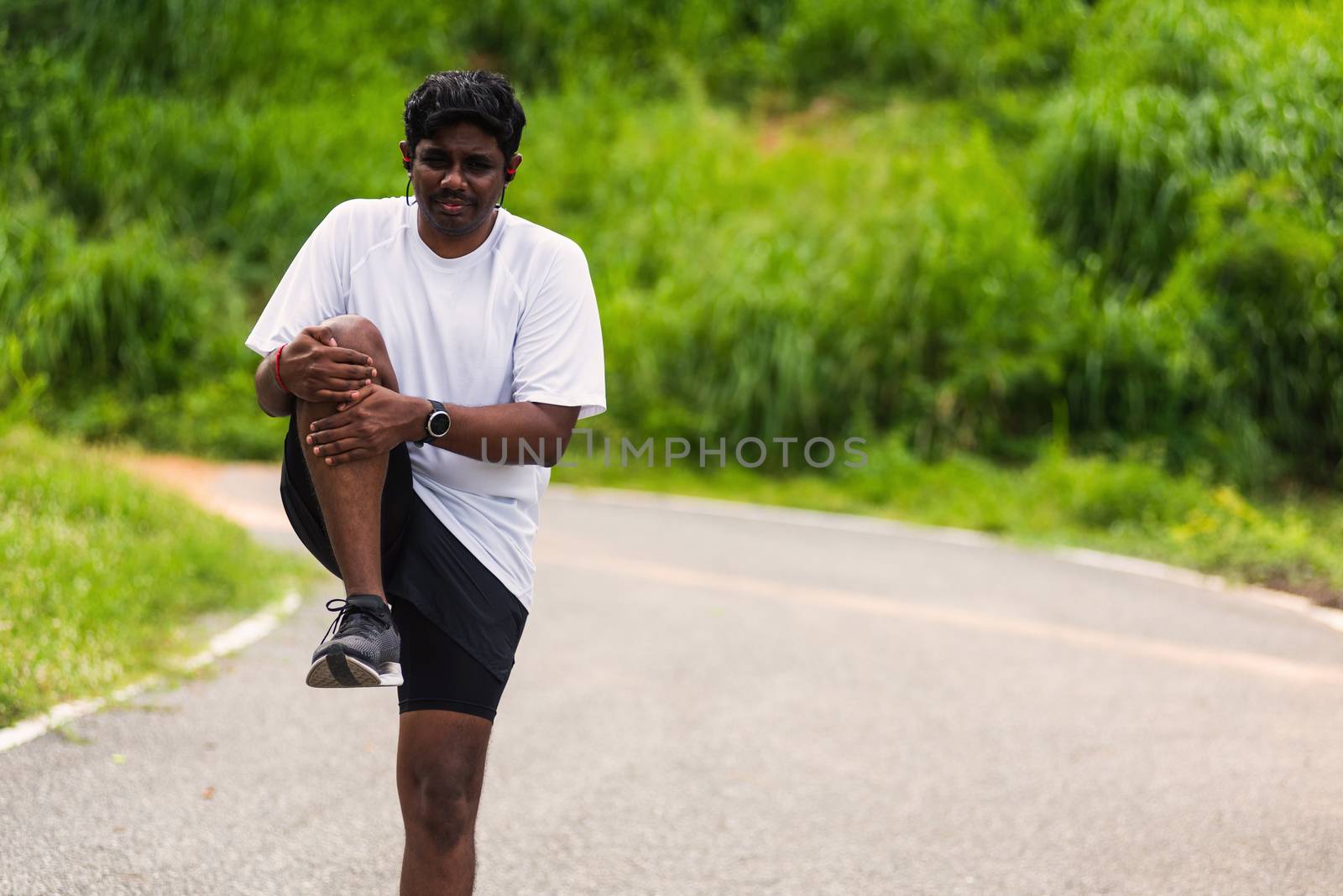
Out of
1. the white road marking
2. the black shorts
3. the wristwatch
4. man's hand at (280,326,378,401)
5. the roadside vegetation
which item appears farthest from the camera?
the roadside vegetation

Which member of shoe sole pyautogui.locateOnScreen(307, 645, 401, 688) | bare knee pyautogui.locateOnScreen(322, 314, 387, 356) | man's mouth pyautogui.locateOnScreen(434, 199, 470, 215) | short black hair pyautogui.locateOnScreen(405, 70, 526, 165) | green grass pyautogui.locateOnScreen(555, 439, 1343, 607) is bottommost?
green grass pyautogui.locateOnScreen(555, 439, 1343, 607)

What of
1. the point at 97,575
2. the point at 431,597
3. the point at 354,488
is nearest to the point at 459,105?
the point at 354,488

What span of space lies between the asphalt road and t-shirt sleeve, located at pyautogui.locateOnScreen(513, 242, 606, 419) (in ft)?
6.33

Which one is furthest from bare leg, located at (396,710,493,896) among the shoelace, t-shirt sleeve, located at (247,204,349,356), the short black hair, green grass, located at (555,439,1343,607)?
green grass, located at (555,439,1343,607)

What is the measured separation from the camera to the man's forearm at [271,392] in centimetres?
306

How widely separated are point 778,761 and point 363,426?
354cm

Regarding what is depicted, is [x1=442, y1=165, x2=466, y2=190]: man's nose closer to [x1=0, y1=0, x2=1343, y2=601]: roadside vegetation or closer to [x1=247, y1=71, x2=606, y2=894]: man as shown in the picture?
[x1=247, y1=71, x2=606, y2=894]: man

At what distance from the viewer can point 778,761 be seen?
6.15m

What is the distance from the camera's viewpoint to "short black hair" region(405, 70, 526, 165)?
125 inches

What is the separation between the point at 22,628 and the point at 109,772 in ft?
4.68

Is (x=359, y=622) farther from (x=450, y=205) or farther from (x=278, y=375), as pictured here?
(x=450, y=205)

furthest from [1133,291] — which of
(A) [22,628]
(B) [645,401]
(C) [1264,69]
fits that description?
(A) [22,628]

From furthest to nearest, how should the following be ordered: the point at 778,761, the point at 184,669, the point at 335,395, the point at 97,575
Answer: the point at 97,575, the point at 184,669, the point at 778,761, the point at 335,395

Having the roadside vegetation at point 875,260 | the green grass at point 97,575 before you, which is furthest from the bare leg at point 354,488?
the roadside vegetation at point 875,260
